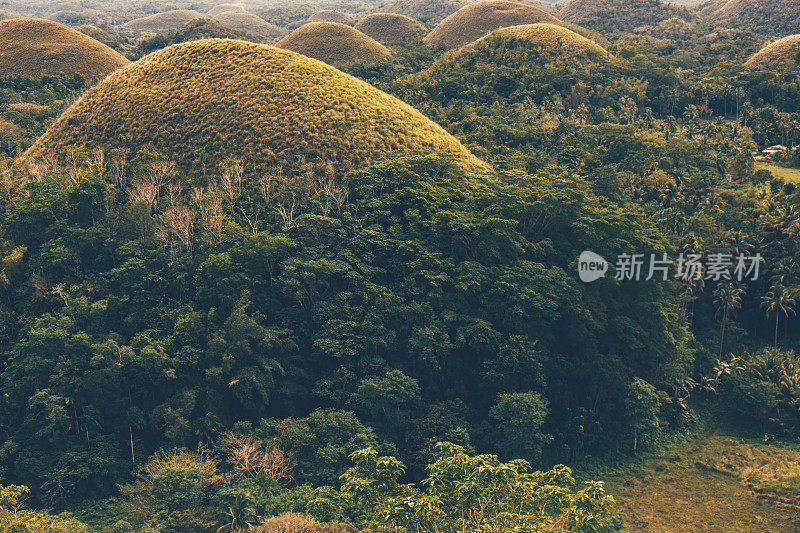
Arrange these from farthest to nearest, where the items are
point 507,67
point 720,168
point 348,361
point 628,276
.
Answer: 1. point 507,67
2. point 720,168
3. point 628,276
4. point 348,361

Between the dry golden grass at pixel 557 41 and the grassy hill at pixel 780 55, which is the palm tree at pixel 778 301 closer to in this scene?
the dry golden grass at pixel 557 41

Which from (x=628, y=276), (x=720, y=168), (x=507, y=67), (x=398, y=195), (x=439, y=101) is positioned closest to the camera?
(x=628, y=276)

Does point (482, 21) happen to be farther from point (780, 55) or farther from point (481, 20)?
point (780, 55)

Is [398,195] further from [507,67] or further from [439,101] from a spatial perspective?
[507,67]

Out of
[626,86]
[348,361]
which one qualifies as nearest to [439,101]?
[626,86]

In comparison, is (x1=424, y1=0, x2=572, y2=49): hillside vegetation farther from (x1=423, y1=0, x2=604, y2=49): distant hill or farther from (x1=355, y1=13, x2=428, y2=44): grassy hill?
(x1=355, y1=13, x2=428, y2=44): grassy hill

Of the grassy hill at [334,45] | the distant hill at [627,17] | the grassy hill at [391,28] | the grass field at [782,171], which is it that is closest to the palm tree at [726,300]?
the grass field at [782,171]
